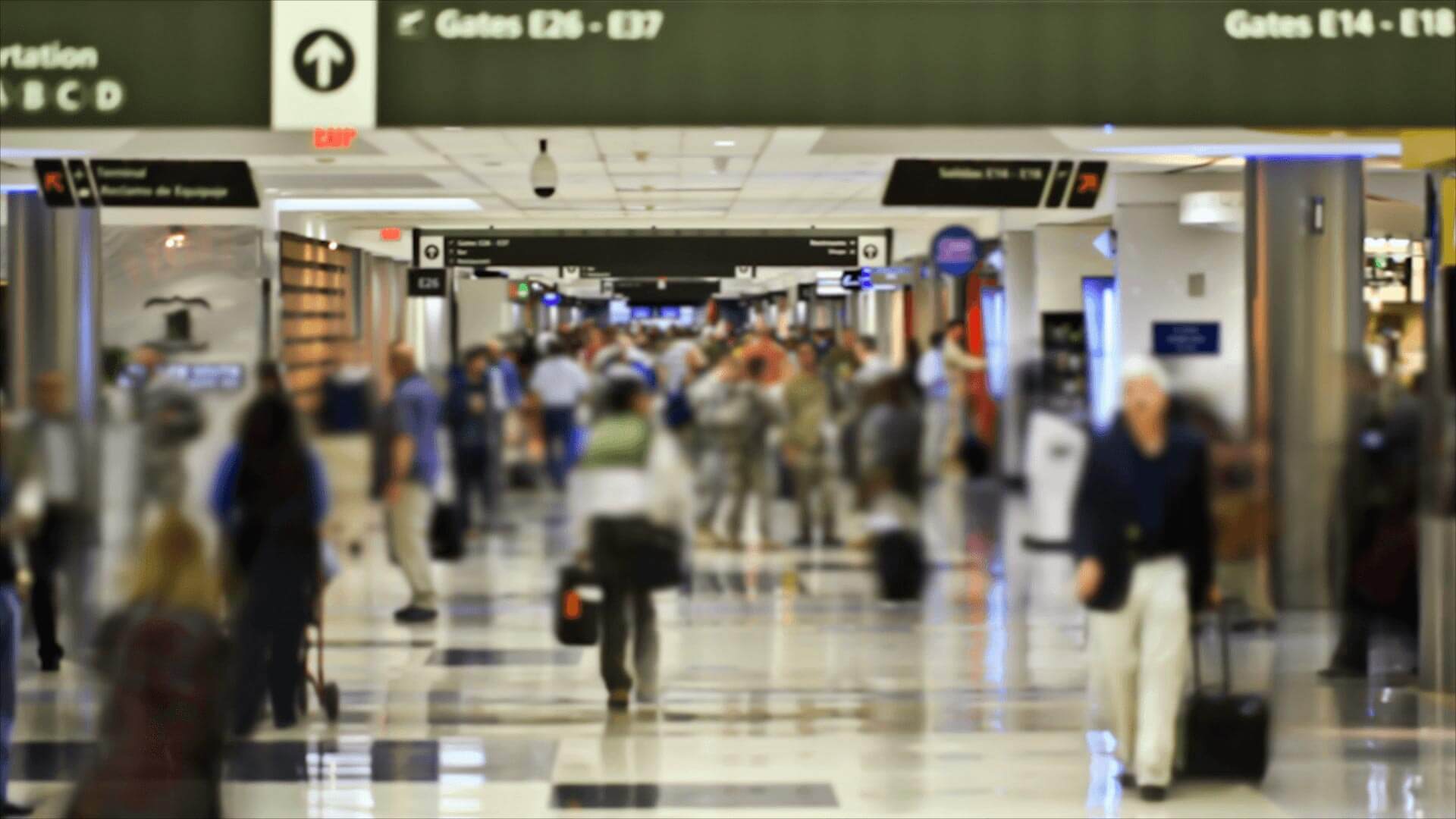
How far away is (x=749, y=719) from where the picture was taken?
23.1 ft

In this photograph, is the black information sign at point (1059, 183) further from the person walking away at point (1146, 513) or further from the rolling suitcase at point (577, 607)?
the rolling suitcase at point (577, 607)

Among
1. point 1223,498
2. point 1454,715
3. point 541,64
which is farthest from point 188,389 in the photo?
point 1454,715

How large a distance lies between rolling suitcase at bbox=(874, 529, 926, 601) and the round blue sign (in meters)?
0.76

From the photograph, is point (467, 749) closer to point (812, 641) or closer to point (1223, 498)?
point (812, 641)

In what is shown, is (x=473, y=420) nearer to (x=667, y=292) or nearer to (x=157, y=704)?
(x=667, y=292)

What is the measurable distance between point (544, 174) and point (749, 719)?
2.42m

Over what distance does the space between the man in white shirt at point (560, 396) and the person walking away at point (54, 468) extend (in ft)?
4.09

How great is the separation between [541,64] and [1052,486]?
1.97 meters

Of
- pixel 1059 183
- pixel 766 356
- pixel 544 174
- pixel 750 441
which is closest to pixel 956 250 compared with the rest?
pixel 1059 183

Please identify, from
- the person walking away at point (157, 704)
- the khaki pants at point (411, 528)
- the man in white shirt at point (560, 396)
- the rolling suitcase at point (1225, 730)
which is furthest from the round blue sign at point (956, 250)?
the person walking away at point (157, 704)

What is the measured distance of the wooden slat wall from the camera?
4.90 metres

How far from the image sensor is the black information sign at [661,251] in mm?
5113

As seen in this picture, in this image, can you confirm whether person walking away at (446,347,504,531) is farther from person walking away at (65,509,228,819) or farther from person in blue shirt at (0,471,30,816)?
person in blue shirt at (0,471,30,816)

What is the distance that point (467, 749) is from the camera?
8.07 metres
